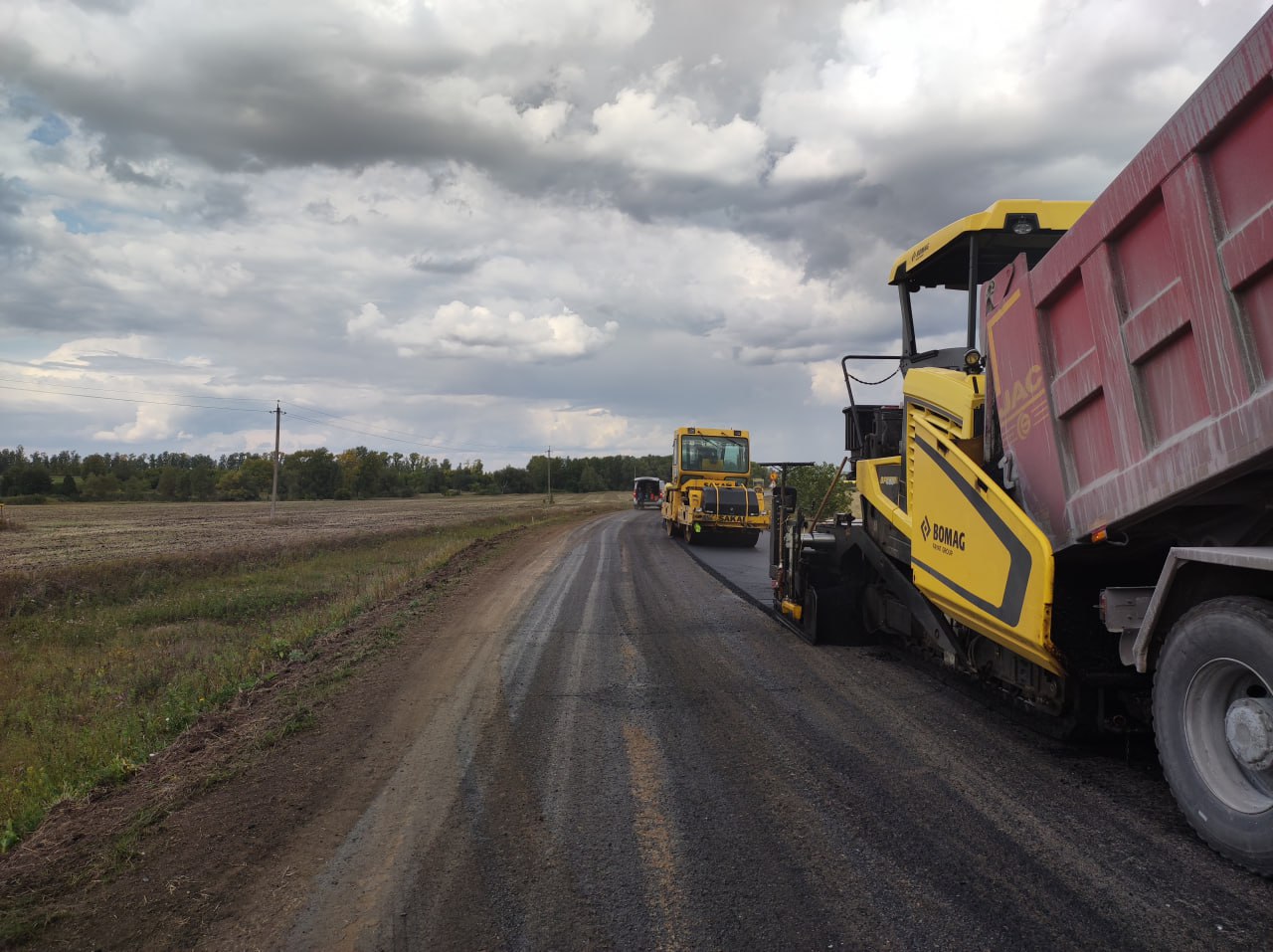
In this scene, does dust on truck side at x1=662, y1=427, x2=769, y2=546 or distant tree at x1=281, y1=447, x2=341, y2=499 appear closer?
dust on truck side at x1=662, y1=427, x2=769, y2=546

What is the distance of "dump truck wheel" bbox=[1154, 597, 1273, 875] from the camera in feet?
8.64

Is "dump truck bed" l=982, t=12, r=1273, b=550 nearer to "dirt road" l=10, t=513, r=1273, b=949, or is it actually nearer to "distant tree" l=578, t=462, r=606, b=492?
"dirt road" l=10, t=513, r=1273, b=949

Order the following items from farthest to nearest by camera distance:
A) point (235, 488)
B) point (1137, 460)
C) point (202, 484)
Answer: point (235, 488)
point (202, 484)
point (1137, 460)

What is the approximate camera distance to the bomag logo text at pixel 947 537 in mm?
→ 4477

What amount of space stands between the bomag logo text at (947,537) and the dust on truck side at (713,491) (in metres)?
14.9

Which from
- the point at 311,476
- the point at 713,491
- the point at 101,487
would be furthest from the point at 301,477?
the point at 713,491

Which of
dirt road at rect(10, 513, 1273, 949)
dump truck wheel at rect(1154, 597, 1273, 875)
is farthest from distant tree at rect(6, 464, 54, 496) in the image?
dump truck wheel at rect(1154, 597, 1273, 875)

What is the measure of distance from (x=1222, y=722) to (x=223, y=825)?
444 centimetres

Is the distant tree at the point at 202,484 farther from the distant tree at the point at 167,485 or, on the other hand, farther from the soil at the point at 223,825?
the soil at the point at 223,825

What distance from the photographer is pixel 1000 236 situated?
4973 mm

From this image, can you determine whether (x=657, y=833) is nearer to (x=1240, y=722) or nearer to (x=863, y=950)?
(x=863, y=950)

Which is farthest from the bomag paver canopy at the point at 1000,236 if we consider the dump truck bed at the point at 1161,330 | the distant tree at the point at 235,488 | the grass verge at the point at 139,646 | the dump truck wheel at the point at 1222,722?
the distant tree at the point at 235,488

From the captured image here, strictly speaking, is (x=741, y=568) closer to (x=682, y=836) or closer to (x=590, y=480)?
(x=682, y=836)

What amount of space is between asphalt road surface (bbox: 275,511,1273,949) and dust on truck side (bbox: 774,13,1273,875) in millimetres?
371
